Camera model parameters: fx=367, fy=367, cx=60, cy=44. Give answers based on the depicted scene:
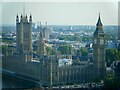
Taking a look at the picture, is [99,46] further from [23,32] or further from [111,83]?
[23,32]

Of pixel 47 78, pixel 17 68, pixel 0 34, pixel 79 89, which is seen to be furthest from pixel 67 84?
pixel 0 34

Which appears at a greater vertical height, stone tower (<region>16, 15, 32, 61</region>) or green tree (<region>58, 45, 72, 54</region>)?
stone tower (<region>16, 15, 32, 61</region>)

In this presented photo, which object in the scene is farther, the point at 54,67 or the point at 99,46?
the point at 99,46

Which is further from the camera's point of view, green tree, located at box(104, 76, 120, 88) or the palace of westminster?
the palace of westminster

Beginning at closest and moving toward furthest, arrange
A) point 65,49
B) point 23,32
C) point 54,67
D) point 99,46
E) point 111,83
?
point 111,83 < point 54,67 < point 99,46 < point 23,32 < point 65,49

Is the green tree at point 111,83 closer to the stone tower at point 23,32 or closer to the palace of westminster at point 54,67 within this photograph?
the palace of westminster at point 54,67

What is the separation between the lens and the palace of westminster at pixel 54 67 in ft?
21.6

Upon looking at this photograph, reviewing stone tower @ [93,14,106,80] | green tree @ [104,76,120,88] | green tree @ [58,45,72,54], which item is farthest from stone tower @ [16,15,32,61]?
green tree @ [104,76,120,88]

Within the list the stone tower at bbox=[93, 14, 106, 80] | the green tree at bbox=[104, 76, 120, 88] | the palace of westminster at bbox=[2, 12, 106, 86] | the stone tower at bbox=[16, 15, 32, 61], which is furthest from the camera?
the stone tower at bbox=[16, 15, 32, 61]

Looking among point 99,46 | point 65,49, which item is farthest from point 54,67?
point 65,49

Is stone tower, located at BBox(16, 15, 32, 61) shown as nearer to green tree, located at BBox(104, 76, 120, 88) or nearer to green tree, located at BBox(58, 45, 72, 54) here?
green tree, located at BBox(58, 45, 72, 54)

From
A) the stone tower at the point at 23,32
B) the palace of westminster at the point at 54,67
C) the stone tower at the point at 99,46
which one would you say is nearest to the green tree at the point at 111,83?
the palace of westminster at the point at 54,67

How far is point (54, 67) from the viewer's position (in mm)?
6602

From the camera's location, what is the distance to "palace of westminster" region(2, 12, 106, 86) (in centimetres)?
657
